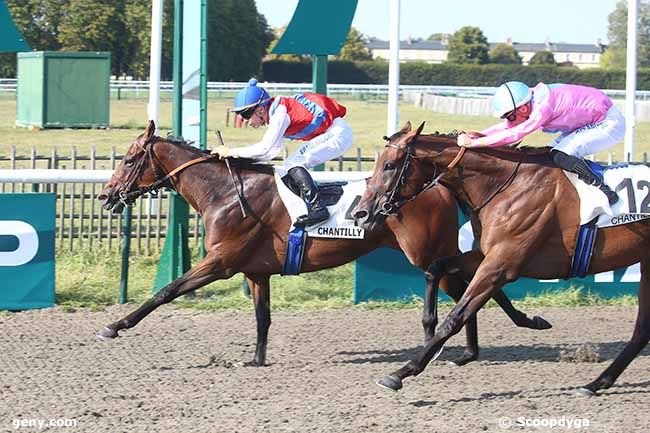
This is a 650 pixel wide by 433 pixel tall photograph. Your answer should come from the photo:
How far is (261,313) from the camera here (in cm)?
746

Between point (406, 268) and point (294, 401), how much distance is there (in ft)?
10.9

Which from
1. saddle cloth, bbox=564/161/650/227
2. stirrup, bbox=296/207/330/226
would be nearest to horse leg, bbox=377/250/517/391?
saddle cloth, bbox=564/161/650/227

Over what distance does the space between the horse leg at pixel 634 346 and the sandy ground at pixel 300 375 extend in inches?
3.2

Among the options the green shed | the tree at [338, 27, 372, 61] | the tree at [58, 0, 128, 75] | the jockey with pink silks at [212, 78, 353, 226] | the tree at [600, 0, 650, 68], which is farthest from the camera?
the tree at [338, 27, 372, 61]

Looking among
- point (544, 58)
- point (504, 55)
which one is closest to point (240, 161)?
point (544, 58)

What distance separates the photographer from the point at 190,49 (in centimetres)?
996

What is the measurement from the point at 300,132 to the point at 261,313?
4.03ft

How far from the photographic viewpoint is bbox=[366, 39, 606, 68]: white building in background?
110125 millimetres

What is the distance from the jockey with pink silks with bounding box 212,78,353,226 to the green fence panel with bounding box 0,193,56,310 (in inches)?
88.1

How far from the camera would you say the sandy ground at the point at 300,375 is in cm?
595

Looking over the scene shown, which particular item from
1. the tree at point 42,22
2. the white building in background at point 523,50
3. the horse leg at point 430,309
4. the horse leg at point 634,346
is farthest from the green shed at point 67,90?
the white building in background at point 523,50

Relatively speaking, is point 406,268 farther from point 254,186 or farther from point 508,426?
point 508,426

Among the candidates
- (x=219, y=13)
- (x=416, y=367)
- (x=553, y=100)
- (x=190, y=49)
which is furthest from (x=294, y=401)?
(x=219, y=13)

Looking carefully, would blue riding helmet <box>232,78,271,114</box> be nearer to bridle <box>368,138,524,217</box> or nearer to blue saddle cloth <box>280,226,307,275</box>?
blue saddle cloth <box>280,226,307,275</box>
